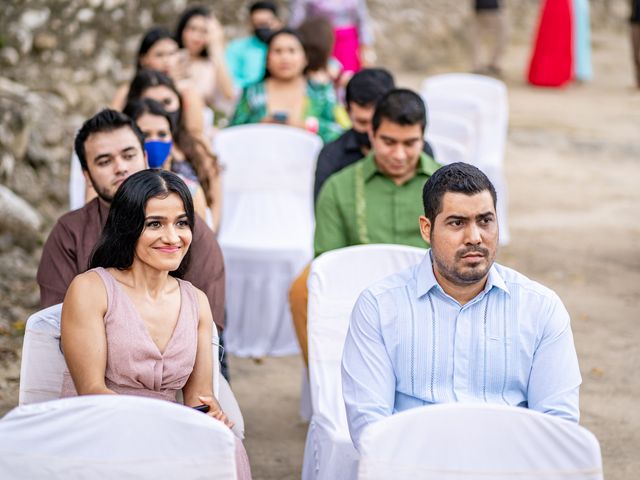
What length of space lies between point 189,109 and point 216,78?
1.56 meters

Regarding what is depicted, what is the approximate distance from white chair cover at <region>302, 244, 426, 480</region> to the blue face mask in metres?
0.96

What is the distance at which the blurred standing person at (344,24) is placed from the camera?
8492 mm

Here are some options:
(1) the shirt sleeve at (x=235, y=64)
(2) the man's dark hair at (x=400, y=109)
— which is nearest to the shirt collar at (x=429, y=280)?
(2) the man's dark hair at (x=400, y=109)

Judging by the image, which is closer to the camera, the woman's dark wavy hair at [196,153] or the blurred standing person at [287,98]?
the woman's dark wavy hair at [196,153]

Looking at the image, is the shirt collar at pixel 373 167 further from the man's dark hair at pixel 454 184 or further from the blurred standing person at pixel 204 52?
the blurred standing person at pixel 204 52

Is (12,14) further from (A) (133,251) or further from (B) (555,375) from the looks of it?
(B) (555,375)

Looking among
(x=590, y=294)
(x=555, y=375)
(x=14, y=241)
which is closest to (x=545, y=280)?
(x=590, y=294)

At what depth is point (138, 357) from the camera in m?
3.19

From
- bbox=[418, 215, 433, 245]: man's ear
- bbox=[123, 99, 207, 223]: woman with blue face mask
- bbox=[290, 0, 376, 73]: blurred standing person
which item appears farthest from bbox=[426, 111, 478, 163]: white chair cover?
bbox=[418, 215, 433, 245]: man's ear

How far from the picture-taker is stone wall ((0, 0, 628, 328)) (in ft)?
21.1

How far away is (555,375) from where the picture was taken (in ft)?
9.96

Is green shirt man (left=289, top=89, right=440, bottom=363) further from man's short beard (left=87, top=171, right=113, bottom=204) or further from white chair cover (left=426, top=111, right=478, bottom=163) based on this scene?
white chair cover (left=426, top=111, right=478, bottom=163)

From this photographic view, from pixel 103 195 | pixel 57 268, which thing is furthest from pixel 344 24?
pixel 57 268

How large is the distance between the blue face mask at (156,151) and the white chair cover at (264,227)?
89 centimetres
